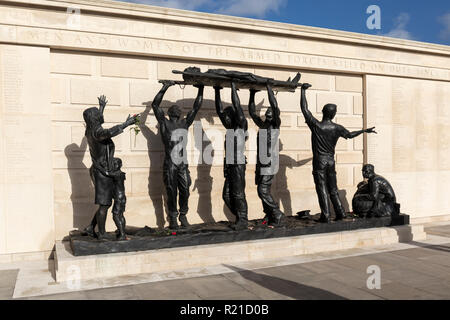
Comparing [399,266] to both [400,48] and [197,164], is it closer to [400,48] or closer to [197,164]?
[197,164]

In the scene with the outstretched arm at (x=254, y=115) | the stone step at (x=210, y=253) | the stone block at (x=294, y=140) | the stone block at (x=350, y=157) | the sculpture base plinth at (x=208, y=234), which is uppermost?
the outstretched arm at (x=254, y=115)

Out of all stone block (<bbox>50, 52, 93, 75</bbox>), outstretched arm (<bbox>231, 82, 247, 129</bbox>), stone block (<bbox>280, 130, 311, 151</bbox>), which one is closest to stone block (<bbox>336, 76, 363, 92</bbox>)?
stone block (<bbox>280, 130, 311, 151</bbox>)

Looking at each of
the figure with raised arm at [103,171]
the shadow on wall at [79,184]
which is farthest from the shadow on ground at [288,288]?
the shadow on wall at [79,184]

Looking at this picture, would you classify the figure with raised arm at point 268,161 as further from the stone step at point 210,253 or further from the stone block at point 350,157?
the stone block at point 350,157

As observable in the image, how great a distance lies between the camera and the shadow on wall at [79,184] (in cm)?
755

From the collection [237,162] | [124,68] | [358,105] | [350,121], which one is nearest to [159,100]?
[124,68]

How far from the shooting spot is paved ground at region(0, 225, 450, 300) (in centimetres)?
494

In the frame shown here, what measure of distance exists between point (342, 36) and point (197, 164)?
4.75 metres

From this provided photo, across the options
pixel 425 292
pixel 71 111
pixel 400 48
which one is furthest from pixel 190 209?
pixel 400 48

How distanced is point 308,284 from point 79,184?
459 cm

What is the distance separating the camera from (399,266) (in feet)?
20.4

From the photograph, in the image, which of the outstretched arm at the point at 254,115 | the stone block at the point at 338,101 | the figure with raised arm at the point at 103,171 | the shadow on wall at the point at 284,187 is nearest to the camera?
the figure with raised arm at the point at 103,171

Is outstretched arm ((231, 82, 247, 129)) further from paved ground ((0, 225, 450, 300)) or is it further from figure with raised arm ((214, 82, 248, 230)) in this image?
paved ground ((0, 225, 450, 300))

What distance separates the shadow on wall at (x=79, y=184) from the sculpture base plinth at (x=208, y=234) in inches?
30.6
